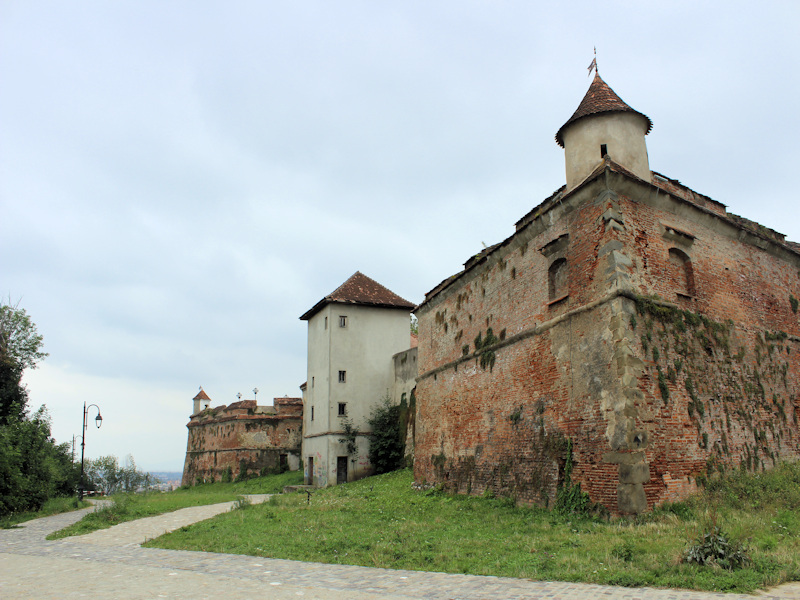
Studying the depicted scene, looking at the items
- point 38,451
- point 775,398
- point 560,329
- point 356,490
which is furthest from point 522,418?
point 38,451

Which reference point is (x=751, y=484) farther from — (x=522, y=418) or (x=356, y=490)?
(x=356, y=490)

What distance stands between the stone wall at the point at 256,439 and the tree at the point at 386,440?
460 inches

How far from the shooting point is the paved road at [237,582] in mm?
6699

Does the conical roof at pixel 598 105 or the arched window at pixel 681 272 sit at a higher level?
the conical roof at pixel 598 105

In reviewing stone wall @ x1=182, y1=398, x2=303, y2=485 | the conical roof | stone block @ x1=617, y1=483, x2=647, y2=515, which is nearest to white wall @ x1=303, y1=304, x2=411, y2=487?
stone wall @ x1=182, y1=398, x2=303, y2=485

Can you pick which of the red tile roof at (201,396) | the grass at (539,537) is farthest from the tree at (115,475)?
the grass at (539,537)

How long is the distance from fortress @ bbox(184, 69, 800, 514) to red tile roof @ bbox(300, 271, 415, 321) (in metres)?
12.3

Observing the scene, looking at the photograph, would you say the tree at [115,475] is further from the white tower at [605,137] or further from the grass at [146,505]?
the white tower at [605,137]

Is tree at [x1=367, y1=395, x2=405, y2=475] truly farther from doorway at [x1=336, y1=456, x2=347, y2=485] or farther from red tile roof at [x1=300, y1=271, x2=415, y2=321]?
red tile roof at [x1=300, y1=271, x2=415, y2=321]

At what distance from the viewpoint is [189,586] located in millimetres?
7742

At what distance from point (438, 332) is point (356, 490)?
7.38 meters

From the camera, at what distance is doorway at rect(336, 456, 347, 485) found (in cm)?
2792

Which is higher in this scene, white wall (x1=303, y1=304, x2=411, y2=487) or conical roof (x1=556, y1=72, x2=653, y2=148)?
conical roof (x1=556, y1=72, x2=653, y2=148)

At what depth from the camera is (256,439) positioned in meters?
38.3
